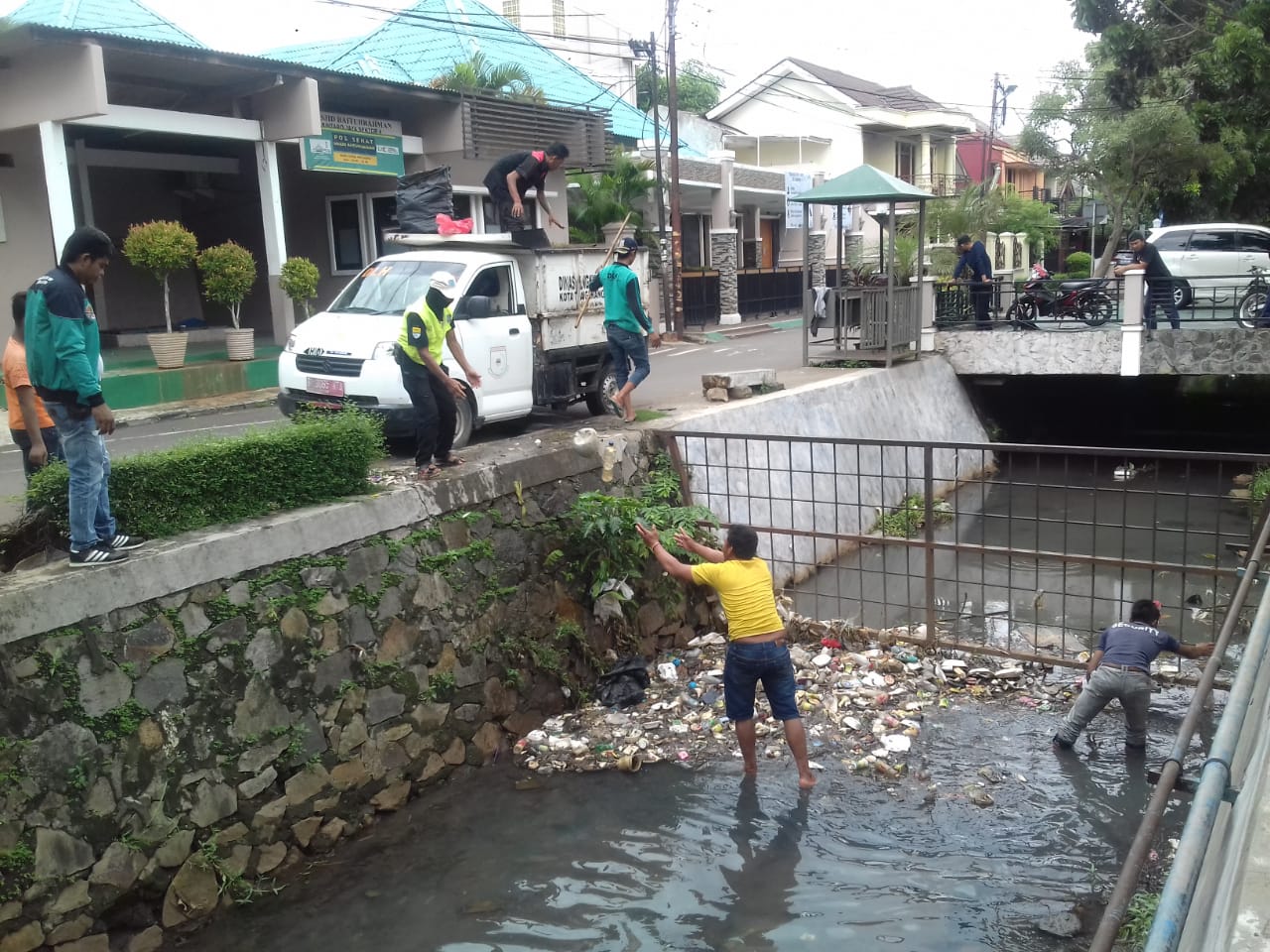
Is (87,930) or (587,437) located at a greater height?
(587,437)

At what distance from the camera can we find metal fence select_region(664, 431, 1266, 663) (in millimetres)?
8016

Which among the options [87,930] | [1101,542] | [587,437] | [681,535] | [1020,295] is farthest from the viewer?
[1020,295]

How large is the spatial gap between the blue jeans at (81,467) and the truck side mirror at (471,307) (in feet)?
13.6

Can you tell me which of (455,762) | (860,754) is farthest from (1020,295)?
(455,762)

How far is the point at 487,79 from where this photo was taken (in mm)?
20516

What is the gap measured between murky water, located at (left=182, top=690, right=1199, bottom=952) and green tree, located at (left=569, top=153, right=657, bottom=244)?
1681cm

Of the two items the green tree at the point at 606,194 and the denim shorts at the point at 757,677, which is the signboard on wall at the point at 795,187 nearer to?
the green tree at the point at 606,194

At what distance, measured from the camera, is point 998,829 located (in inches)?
240

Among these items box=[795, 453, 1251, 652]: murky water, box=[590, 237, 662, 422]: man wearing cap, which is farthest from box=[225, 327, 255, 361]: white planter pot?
box=[795, 453, 1251, 652]: murky water

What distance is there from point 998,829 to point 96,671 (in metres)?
4.98

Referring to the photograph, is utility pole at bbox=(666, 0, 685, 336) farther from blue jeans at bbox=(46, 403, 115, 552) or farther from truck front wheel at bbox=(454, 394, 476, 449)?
blue jeans at bbox=(46, 403, 115, 552)

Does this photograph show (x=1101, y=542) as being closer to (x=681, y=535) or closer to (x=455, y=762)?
(x=681, y=535)

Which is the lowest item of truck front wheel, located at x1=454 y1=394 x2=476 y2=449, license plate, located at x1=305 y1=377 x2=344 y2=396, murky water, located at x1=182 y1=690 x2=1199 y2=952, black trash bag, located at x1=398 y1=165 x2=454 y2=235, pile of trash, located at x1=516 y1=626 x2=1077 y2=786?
murky water, located at x1=182 y1=690 x2=1199 y2=952

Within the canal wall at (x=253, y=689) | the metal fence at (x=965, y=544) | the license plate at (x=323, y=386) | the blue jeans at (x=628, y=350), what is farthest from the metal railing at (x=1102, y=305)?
the license plate at (x=323, y=386)
